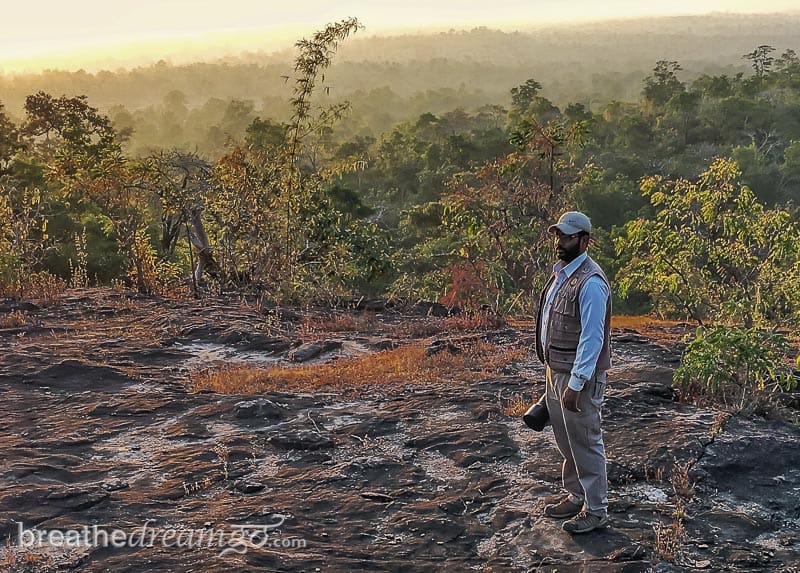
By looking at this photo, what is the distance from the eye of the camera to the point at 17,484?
16.2ft

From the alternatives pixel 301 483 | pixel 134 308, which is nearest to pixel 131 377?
pixel 301 483

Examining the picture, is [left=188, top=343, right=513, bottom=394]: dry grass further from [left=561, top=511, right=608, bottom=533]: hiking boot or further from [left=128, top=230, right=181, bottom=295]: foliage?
[left=128, top=230, right=181, bottom=295]: foliage

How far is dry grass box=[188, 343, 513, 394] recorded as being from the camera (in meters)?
7.48

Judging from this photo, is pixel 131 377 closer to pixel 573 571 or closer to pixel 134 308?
pixel 134 308

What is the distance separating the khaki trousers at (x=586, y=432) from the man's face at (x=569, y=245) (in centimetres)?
63

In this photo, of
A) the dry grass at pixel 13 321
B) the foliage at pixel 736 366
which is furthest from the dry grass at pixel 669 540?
the dry grass at pixel 13 321

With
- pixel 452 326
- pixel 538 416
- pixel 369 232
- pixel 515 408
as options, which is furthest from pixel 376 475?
pixel 369 232

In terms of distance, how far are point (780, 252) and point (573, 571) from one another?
688 centimetres

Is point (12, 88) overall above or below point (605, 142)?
above

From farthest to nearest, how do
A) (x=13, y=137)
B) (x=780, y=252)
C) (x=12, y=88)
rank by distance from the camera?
(x=12, y=88)
(x=13, y=137)
(x=780, y=252)

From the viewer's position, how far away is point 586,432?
4.09 meters

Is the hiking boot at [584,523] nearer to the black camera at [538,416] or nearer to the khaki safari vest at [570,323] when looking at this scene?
the black camera at [538,416]

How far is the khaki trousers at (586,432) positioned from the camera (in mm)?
4062

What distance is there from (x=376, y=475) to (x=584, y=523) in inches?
61.5
